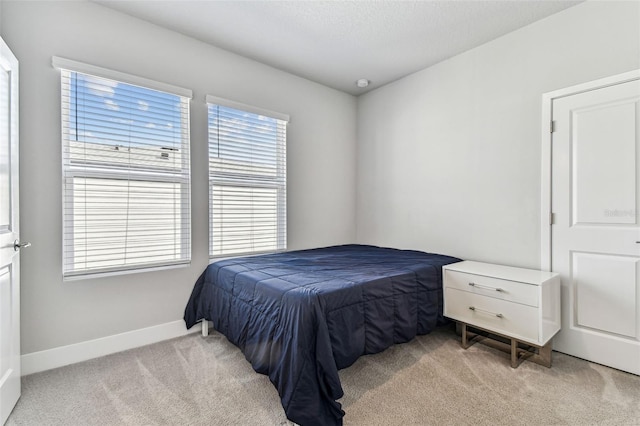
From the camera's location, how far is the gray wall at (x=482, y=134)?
225 cm

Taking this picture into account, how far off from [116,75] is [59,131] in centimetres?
58

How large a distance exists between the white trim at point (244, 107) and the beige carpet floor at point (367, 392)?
2.18m

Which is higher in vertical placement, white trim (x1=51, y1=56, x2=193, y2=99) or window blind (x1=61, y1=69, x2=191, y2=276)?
white trim (x1=51, y1=56, x2=193, y2=99)

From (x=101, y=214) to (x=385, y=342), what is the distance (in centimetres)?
228

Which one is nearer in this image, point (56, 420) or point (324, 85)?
point (56, 420)

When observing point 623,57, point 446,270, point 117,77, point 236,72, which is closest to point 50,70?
point 117,77

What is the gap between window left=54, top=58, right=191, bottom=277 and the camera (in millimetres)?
2199

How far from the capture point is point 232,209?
2.99 metres

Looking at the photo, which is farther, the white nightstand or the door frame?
the door frame

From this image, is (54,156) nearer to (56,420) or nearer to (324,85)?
(56,420)

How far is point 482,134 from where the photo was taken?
2834 mm

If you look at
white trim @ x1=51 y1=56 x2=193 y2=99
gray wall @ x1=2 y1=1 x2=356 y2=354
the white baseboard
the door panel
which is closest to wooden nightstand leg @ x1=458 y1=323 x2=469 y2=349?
the door panel

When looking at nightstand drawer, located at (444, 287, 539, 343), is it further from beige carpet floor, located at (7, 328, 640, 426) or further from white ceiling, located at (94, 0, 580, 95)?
white ceiling, located at (94, 0, 580, 95)

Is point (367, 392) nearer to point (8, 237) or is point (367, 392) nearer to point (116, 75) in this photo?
point (8, 237)
